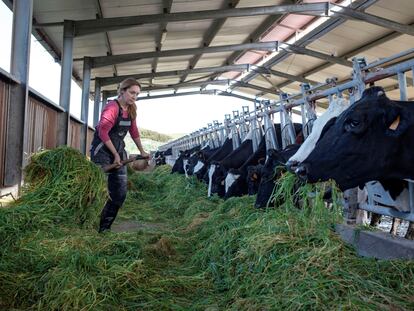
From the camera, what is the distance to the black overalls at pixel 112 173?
4906 mm

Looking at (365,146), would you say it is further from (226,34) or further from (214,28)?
(226,34)

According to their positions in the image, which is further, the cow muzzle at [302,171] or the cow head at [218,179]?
the cow head at [218,179]

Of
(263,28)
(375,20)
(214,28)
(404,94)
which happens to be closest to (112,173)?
(404,94)

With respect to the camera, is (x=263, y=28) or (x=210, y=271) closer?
(x=210, y=271)

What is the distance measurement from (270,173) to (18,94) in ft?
11.7

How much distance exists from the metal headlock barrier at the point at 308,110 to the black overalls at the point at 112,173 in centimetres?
247

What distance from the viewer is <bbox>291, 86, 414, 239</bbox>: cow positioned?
302 centimetres

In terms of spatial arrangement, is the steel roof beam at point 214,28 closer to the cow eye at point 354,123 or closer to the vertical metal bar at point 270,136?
the vertical metal bar at point 270,136

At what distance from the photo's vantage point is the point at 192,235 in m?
5.19

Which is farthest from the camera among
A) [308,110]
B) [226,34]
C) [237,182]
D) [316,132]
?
[226,34]

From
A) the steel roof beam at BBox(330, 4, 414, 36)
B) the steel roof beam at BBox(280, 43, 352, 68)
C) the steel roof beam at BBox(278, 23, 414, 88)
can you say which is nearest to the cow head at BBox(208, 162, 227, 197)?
the steel roof beam at BBox(330, 4, 414, 36)

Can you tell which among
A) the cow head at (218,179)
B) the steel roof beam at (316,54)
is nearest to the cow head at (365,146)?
the cow head at (218,179)

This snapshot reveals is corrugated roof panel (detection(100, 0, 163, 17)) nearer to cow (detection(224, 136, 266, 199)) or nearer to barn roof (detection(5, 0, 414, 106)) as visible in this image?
barn roof (detection(5, 0, 414, 106))

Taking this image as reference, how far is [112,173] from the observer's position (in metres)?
4.96
